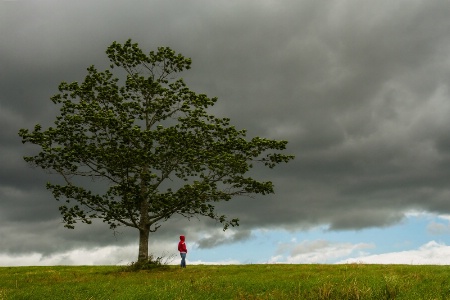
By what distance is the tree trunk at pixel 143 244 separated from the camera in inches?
1379

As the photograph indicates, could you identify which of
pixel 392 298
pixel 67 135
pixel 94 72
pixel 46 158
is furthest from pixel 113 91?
pixel 392 298

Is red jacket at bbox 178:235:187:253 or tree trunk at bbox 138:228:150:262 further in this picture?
red jacket at bbox 178:235:187:253

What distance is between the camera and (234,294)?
17.2 metres

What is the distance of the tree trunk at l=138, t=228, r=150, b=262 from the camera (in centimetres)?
3503

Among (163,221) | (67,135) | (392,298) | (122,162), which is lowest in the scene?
(392,298)

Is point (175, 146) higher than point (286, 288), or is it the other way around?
point (175, 146)

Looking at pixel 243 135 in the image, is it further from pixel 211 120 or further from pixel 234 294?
pixel 234 294

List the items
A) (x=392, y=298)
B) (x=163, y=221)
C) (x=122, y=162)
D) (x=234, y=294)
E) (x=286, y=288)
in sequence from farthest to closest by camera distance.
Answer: (x=163, y=221) < (x=122, y=162) < (x=286, y=288) < (x=234, y=294) < (x=392, y=298)

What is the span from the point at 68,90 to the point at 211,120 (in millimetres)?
12211

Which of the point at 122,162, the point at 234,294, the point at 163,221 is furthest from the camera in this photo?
the point at 163,221

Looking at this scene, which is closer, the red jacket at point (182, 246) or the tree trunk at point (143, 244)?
the tree trunk at point (143, 244)

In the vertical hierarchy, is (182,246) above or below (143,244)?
below

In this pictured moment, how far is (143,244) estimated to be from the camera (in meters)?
35.6

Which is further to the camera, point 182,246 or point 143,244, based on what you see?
point 182,246
